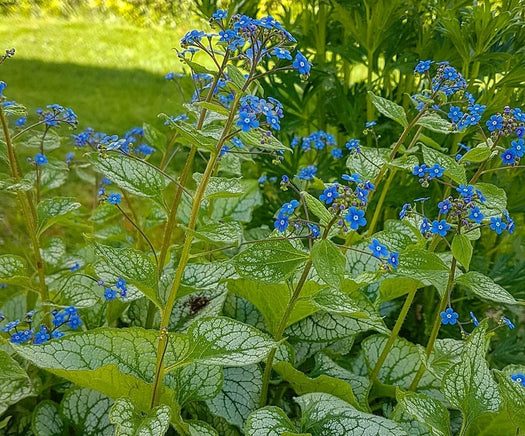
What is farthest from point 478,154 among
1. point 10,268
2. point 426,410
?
point 10,268

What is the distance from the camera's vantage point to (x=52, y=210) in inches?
66.6

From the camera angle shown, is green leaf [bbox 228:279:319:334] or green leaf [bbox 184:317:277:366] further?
green leaf [bbox 228:279:319:334]

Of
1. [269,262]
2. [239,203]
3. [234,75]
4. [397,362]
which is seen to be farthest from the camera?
[239,203]

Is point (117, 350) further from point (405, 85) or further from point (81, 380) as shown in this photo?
point (405, 85)

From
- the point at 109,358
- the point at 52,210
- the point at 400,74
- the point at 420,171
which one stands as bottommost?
the point at 109,358

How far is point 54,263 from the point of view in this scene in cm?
196

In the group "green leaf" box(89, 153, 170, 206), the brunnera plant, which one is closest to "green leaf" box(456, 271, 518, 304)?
the brunnera plant

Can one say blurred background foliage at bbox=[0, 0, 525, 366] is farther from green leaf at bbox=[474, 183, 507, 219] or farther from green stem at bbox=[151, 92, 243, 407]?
green stem at bbox=[151, 92, 243, 407]

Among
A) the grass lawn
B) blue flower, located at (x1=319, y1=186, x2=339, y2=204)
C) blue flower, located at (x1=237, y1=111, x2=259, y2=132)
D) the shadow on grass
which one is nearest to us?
blue flower, located at (x1=237, y1=111, x2=259, y2=132)

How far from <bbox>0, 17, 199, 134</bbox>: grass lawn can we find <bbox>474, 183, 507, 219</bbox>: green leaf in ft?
8.23

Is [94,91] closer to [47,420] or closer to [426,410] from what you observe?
[47,420]

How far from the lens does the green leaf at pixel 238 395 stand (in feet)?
5.33

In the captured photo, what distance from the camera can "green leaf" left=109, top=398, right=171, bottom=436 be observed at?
1.30 metres

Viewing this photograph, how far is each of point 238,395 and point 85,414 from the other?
378 millimetres
